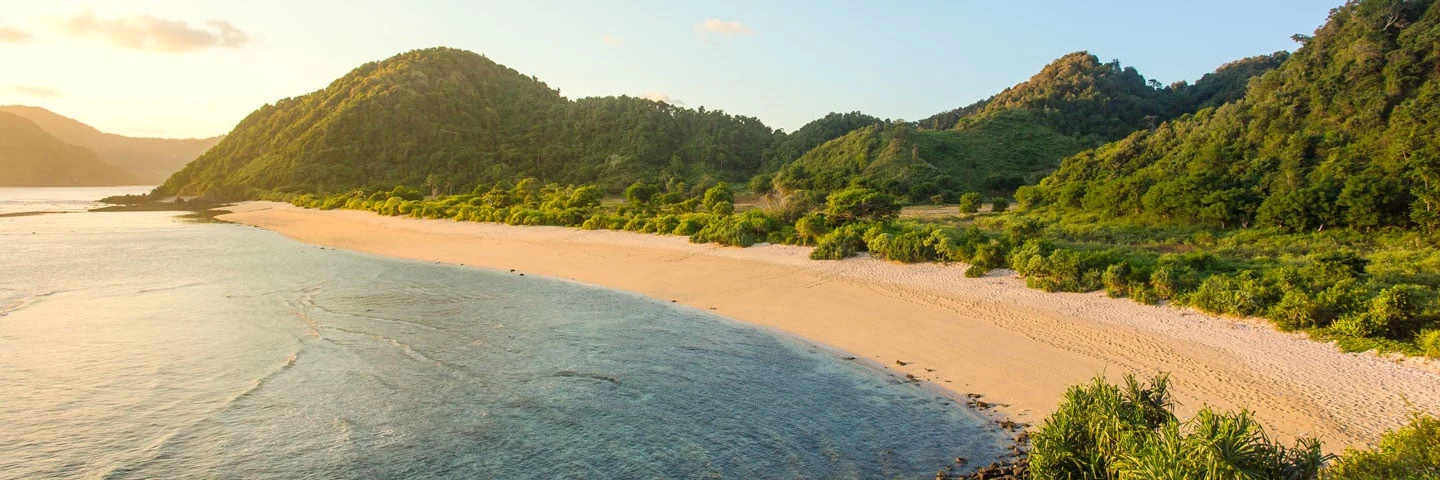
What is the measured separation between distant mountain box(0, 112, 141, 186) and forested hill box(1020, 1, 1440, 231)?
654 ft

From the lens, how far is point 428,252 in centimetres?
3102

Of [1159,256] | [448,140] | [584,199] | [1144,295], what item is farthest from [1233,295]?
[448,140]

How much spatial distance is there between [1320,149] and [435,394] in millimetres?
37877

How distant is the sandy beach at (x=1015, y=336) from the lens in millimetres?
9797

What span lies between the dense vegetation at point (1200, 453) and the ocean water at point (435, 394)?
2.03m

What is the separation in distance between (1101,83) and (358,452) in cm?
10213

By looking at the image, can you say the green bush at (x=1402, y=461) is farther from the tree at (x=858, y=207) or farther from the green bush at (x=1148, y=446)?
the tree at (x=858, y=207)

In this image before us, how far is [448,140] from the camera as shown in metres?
96.2

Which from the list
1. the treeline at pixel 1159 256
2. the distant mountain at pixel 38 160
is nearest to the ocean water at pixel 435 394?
the treeline at pixel 1159 256

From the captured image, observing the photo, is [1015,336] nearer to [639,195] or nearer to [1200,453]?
[1200,453]

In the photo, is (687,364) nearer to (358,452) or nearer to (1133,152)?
(358,452)

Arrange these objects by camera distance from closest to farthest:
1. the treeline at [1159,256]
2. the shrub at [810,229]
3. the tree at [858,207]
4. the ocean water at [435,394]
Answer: the ocean water at [435,394] < the treeline at [1159,256] < the shrub at [810,229] < the tree at [858,207]

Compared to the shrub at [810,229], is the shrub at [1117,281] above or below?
below

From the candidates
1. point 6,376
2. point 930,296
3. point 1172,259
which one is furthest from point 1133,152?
point 6,376
